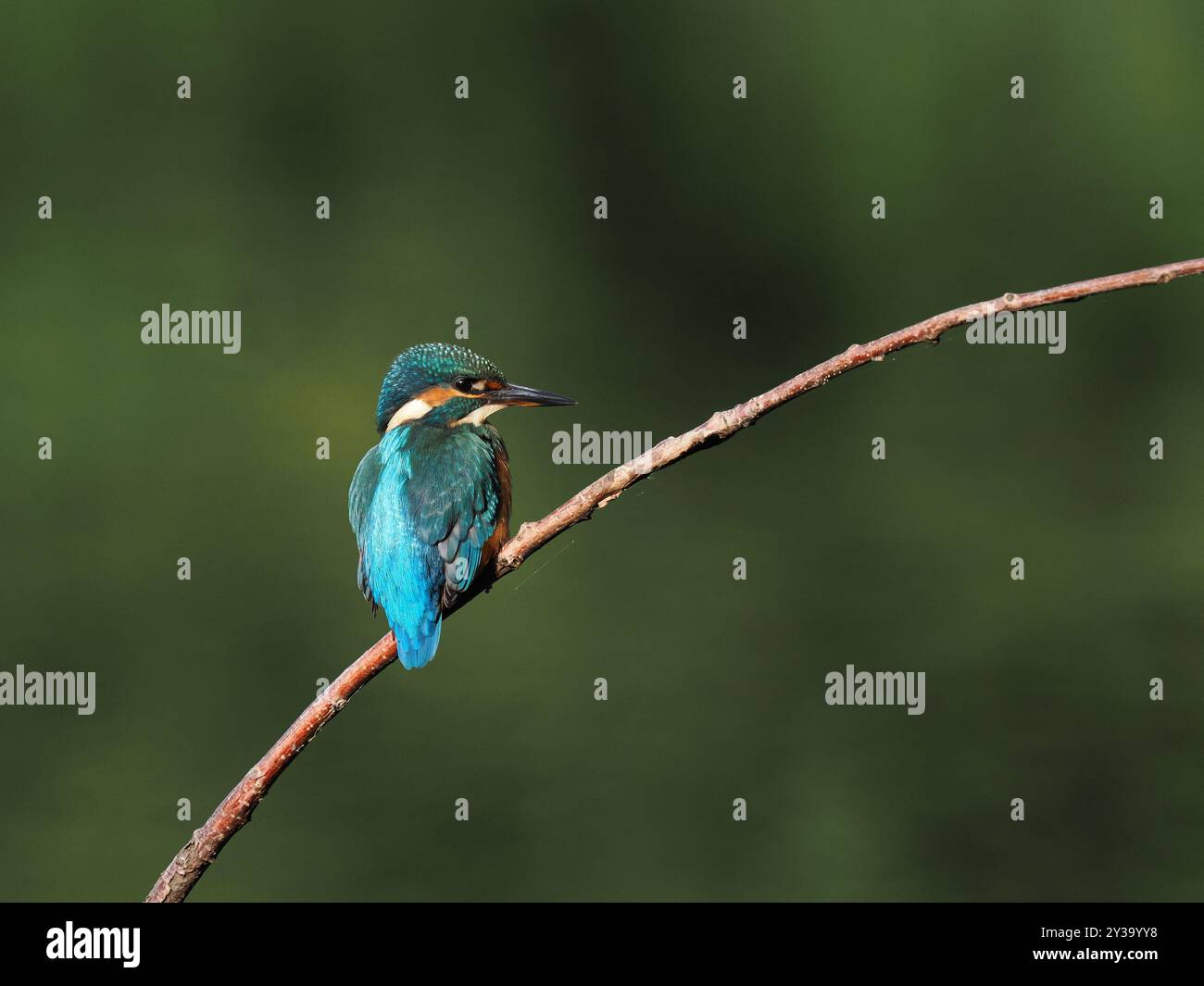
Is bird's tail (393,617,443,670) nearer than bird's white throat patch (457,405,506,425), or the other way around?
bird's tail (393,617,443,670)

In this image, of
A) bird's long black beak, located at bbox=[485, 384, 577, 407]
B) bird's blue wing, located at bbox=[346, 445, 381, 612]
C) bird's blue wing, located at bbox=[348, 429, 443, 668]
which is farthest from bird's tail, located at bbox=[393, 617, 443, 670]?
bird's long black beak, located at bbox=[485, 384, 577, 407]

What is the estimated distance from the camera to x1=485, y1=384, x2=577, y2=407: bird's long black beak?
2678mm

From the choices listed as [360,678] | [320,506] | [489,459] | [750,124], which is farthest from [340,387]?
[360,678]

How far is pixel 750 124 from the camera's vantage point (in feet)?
21.7

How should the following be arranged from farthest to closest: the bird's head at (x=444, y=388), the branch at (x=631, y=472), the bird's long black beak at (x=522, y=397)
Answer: the bird's head at (x=444, y=388)
the bird's long black beak at (x=522, y=397)
the branch at (x=631, y=472)

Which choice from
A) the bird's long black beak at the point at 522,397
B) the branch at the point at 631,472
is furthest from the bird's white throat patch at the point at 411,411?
the branch at the point at 631,472

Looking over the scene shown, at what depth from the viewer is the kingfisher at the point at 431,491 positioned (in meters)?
2.57

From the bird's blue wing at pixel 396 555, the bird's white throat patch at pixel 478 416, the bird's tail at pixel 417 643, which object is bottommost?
the bird's tail at pixel 417 643

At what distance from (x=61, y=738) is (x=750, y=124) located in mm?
3452

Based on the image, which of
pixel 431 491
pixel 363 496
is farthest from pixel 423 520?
pixel 363 496

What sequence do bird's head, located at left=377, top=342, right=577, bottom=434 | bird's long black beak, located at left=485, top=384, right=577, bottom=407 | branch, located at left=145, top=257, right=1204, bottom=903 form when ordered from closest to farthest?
1. branch, located at left=145, top=257, right=1204, bottom=903
2. bird's long black beak, located at left=485, top=384, right=577, bottom=407
3. bird's head, located at left=377, top=342, right=577, bottom=434

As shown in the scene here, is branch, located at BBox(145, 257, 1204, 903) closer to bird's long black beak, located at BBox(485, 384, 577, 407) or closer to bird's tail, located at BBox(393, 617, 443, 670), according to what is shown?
bird's tail, located at BBox(393, 617, 443, 670)

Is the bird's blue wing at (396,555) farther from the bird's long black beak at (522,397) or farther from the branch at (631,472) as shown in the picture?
the branch at (631,472)

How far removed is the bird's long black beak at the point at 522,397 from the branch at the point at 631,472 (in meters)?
Answer: 0.76
